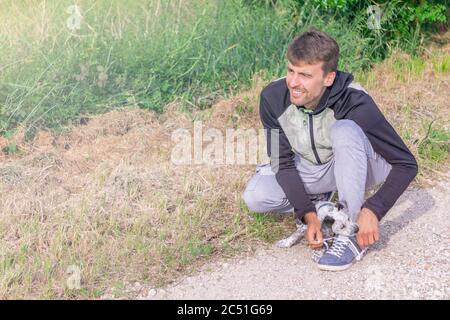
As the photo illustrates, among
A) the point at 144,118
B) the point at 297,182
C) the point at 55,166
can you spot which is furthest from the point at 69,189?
the point at 297,182

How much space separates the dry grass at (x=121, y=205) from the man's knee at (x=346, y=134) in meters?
0.74

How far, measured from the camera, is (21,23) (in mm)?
6230

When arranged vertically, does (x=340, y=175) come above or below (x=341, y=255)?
above

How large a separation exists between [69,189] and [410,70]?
3.23 meters

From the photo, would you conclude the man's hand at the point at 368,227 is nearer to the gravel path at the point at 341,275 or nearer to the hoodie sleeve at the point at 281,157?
the gravel path at the point at 341,275

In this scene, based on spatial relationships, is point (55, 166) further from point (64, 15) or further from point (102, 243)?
point (64, 15)

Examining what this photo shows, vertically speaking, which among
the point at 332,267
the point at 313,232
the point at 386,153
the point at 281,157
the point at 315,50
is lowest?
the point at 332,267

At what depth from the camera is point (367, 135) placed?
4.08m

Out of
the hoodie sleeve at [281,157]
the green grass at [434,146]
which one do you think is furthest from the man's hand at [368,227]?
the green grass at [434,146]

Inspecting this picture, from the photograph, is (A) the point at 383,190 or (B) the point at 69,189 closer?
(A) the point at 383,190

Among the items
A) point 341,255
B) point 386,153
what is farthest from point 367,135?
point 341,255

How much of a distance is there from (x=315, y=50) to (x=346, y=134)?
45cm

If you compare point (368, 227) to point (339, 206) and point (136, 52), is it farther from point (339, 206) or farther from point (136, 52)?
point (136, 52)

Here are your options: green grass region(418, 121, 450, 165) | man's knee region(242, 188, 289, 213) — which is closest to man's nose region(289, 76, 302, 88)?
man's knee region(242, 188, 289, 213)
